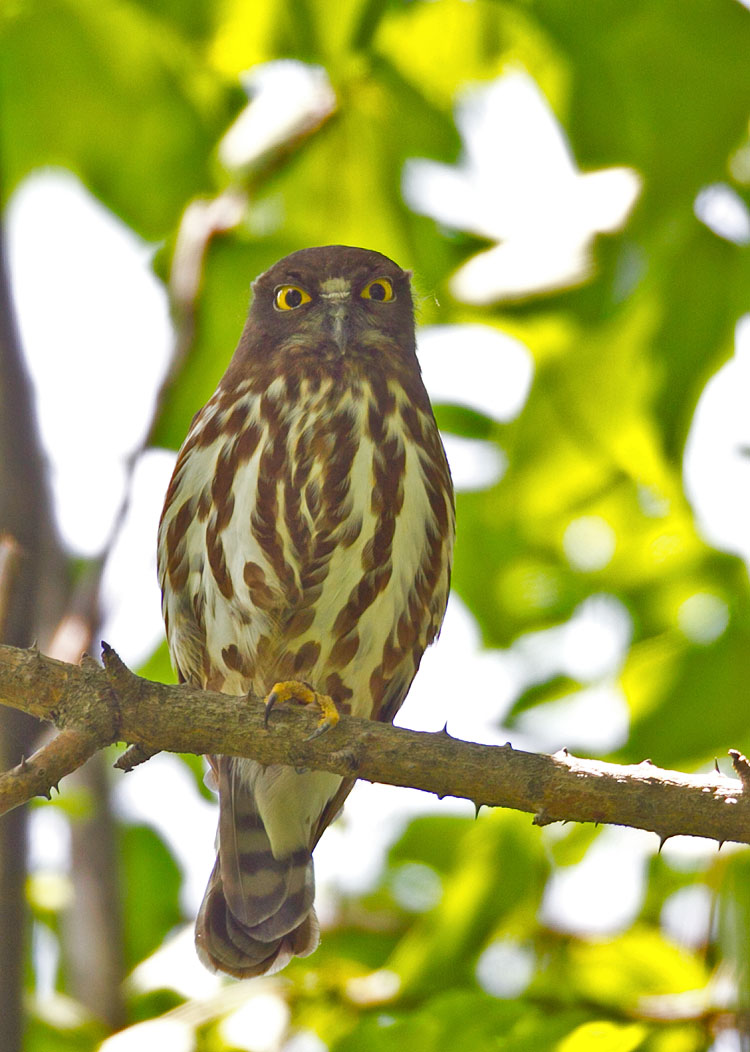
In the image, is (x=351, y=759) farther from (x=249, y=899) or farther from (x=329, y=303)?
(x=329, y=303)

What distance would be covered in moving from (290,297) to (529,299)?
1.29 metres

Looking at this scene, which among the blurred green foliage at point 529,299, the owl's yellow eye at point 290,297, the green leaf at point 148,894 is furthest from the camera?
the green leaf at point 148,894

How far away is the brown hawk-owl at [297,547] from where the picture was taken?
415 centimetres

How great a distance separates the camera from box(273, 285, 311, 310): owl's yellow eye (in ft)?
15.4

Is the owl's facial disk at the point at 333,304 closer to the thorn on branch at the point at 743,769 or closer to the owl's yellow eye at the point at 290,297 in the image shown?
the owl's yellow eye at the point at 290,297

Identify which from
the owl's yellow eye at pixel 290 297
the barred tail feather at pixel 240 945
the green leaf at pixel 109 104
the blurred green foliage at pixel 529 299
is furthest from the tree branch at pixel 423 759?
the owl's yellow eye at pixel 290 297

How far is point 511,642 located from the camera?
475cm

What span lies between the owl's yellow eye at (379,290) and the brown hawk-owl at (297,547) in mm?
13

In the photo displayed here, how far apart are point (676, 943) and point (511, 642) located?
1.31m

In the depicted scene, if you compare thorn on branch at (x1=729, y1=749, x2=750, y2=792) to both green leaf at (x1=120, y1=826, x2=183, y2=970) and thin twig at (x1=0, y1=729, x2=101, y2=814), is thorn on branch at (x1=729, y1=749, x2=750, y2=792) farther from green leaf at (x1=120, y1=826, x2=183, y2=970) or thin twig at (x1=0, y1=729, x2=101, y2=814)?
green leaf at (x1=120, y1=826, x2=183, y2=970)

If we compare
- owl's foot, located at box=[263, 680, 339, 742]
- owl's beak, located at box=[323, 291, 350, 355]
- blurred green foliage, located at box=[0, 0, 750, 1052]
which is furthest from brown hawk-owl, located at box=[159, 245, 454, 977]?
owl's foot, located at box=[263, 680, 339, 742]

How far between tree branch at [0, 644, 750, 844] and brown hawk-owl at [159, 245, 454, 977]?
0.94 metres

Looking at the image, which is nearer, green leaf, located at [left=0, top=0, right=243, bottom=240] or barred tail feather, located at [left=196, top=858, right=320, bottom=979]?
green leaf, located at [left=0, top=0, right=243, bottom=240]

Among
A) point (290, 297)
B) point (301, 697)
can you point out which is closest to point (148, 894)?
point (301, 697)
